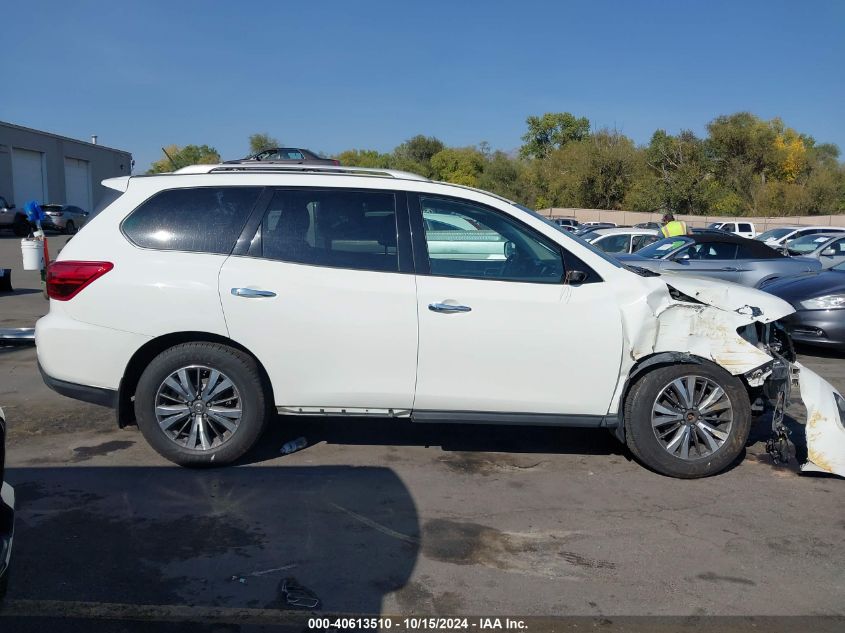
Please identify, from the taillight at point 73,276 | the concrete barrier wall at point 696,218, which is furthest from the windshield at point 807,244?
the concrete barrier wall at point 696,218

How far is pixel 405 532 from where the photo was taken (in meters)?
4.06

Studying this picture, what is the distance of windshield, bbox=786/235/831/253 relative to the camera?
18.3 metres

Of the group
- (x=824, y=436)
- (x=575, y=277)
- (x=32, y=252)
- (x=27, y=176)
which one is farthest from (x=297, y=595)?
(x=27, y=176)

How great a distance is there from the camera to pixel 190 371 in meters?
4.79

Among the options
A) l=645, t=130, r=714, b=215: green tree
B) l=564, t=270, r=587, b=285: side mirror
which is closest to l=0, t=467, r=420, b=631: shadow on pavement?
l=564, t=270, r=587, b=285: side mirror

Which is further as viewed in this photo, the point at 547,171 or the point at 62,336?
the point at 547,171

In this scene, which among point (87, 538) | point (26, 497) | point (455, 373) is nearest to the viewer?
point (87, 538)

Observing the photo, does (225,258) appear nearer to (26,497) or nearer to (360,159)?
(26,497)

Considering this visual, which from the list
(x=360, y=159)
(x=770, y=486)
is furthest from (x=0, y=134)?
(x=770, y=486)

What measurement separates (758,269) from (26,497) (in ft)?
35.1

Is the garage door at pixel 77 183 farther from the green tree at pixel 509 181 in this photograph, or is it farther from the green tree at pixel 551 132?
the green tree at pixel 551 132

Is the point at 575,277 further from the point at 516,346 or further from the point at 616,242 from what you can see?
the point at 616,242

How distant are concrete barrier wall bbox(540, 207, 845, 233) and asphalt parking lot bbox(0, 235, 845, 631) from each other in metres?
44.5

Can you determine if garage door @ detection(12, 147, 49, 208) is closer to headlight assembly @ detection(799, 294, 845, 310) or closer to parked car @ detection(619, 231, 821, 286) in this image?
parked car @ detection(619, 231, 821, 286)
